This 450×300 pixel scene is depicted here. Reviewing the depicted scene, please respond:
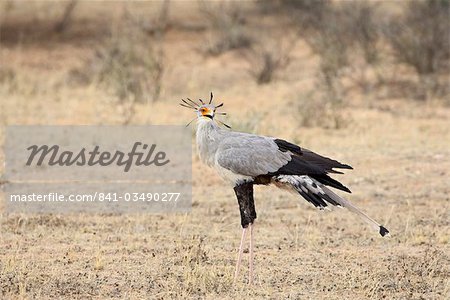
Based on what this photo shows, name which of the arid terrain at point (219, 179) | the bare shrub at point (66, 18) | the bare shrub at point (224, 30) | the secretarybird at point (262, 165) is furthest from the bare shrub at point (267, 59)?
the secretarybird at point (262, 165)

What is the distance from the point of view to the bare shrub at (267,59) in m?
17.2

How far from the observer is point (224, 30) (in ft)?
64.6

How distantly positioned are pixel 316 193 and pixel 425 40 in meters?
11.0

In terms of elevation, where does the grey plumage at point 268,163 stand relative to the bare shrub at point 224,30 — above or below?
below

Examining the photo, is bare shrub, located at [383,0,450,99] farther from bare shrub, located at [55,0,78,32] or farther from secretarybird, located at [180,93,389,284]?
secretarybird, located at [180,93,389,284]

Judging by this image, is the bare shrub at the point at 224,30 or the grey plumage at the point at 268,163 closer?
the grey plumage at the point at 268,163

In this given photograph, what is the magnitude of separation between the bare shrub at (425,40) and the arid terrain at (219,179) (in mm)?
354

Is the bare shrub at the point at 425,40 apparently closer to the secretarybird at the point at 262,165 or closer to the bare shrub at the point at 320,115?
the bare shrub at the point at 320,115

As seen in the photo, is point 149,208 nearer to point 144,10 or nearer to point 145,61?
point 145,61

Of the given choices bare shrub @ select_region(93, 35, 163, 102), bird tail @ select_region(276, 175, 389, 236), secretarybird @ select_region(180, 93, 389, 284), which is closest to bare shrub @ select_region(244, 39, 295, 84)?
bare shrub @ select_region(93, 35, 163, 102)

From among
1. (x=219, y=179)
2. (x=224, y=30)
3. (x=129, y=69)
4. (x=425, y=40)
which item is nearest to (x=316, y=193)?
(x=219, y=179)

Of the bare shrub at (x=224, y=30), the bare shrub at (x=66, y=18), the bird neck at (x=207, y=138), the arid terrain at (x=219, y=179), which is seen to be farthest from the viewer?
the bare shrub at (x=66, y=18)

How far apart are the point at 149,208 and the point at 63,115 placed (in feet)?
17.1

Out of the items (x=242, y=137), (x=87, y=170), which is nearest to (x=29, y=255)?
(x=242, y=137)
